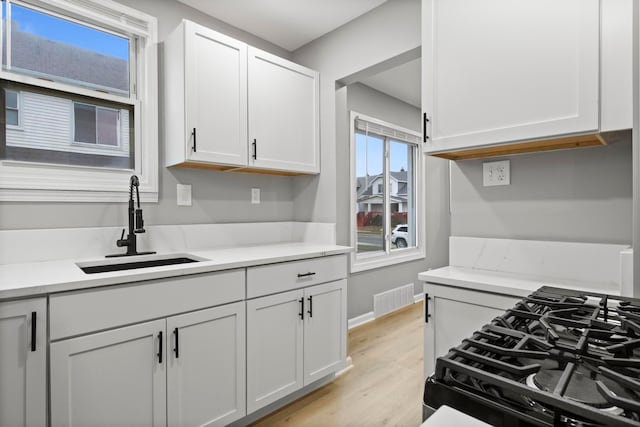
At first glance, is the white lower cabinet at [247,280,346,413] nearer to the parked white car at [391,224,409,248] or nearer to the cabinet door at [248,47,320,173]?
the cabinet door at [248,47,320,173]

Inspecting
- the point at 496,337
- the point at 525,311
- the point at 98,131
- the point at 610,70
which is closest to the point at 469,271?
the point at 525,311

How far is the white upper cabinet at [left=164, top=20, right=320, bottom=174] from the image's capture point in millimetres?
2021

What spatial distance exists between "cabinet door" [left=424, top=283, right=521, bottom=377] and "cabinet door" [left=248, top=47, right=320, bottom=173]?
4.47 ft

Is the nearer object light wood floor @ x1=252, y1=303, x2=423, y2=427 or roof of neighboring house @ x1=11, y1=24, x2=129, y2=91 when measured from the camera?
roof of neighboring house @ x1=11, y1=24, x2=129, y2=91

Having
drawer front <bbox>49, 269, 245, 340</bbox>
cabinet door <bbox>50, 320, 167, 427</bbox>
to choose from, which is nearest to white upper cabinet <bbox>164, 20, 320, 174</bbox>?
drawer front <bbox>49, 269, 245, 340</bbox>

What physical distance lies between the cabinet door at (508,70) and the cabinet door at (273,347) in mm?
1179

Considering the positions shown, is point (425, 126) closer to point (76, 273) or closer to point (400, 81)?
point (76, 273)

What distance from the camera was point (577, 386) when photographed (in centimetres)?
57

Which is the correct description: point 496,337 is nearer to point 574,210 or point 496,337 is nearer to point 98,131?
point 574,210

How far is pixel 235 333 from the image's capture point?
1.76 metres

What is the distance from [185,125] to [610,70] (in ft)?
6.54

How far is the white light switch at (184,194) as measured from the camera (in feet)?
7.50

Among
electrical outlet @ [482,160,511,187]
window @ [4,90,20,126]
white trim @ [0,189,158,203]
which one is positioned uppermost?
window @ [4,90,20,126]

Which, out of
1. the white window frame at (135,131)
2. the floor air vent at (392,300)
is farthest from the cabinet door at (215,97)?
the floor air vent at (392,300)
